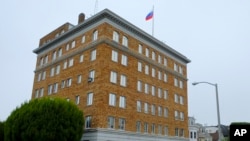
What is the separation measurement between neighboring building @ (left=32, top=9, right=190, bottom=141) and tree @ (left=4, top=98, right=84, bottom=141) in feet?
16.1

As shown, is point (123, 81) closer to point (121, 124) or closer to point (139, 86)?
point (139, 86)

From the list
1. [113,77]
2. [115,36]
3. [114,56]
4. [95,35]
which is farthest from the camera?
[95,35]

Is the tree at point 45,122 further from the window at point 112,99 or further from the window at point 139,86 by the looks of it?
the window at point 139,86

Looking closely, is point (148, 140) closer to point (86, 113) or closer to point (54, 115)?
point (86, 113)

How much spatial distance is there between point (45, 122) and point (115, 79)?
499 inches

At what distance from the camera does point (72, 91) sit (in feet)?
135

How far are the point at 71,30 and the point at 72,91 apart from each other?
10.3 metres

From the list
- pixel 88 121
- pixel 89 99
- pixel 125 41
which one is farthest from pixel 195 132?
pixel 88 121

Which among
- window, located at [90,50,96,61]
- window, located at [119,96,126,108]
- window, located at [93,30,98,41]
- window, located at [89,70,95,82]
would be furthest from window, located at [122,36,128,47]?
window, located at [119,96,126,108]

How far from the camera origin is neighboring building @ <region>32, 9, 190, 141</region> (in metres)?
36.5

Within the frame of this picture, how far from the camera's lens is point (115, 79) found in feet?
125

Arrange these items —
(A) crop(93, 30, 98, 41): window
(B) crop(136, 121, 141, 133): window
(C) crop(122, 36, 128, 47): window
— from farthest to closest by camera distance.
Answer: (C) crop(122, 36, 128, 47): window
(A) crop(93, 30, 98, 41): window
(B) crop(136, 121, 141, 133): window

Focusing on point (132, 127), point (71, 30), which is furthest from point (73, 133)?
point (71, 30)

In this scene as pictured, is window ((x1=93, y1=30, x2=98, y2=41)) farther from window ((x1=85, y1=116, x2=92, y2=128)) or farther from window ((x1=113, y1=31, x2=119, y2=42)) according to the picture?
window ((x1=85, y1=116, x2=92, y2=128))
